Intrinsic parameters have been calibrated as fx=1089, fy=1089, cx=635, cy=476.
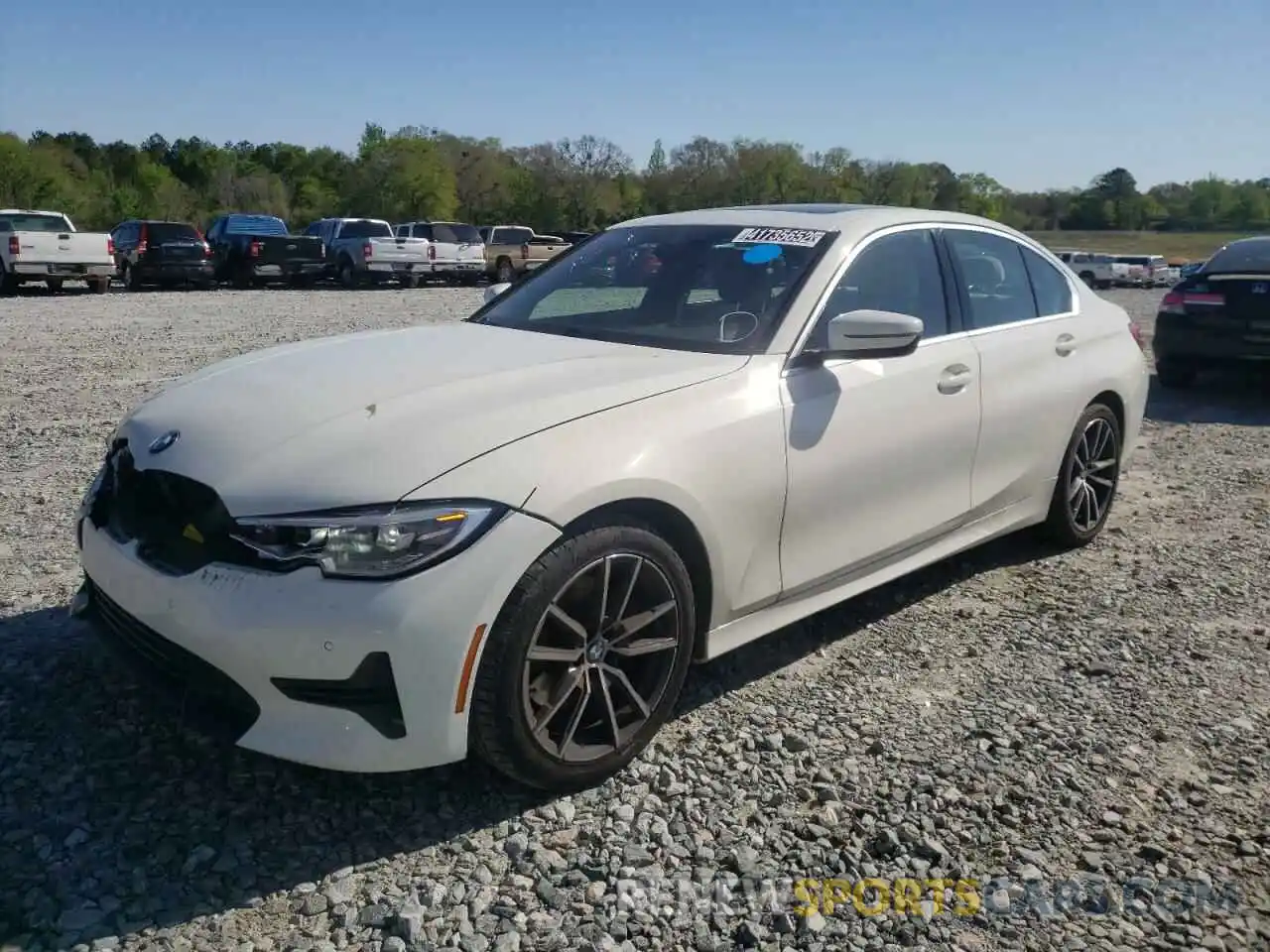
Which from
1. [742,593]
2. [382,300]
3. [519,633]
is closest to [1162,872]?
[742,593]

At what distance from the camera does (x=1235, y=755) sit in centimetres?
343

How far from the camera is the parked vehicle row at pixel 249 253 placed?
20625 mm

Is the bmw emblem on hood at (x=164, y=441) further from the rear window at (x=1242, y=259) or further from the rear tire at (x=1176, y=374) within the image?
the rear tire at (x=1176, y=374)

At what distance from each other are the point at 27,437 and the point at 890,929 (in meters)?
6.70

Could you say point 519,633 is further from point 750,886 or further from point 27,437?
point 27,437

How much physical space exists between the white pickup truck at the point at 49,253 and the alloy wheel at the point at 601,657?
68.0ft

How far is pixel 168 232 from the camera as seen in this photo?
24406 millimetres

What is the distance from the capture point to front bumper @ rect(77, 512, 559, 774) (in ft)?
8.59

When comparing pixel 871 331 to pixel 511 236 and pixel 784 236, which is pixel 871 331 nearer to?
pixel 784 236

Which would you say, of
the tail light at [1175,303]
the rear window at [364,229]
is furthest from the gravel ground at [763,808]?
the rear window at [364,229]

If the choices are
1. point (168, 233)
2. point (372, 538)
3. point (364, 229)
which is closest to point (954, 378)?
point (372, 538)

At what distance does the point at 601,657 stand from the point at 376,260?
25.8m

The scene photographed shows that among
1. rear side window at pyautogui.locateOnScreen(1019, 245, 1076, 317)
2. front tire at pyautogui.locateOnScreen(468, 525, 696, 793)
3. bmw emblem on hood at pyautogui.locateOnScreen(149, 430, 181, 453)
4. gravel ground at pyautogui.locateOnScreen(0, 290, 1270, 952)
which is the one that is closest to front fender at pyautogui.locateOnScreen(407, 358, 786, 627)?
front tire at pyautogui.locateOnScreen(468, 525, 696, 793)

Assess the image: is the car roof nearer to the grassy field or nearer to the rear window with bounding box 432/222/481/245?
the rear window with bounding box 432/222/481/245
